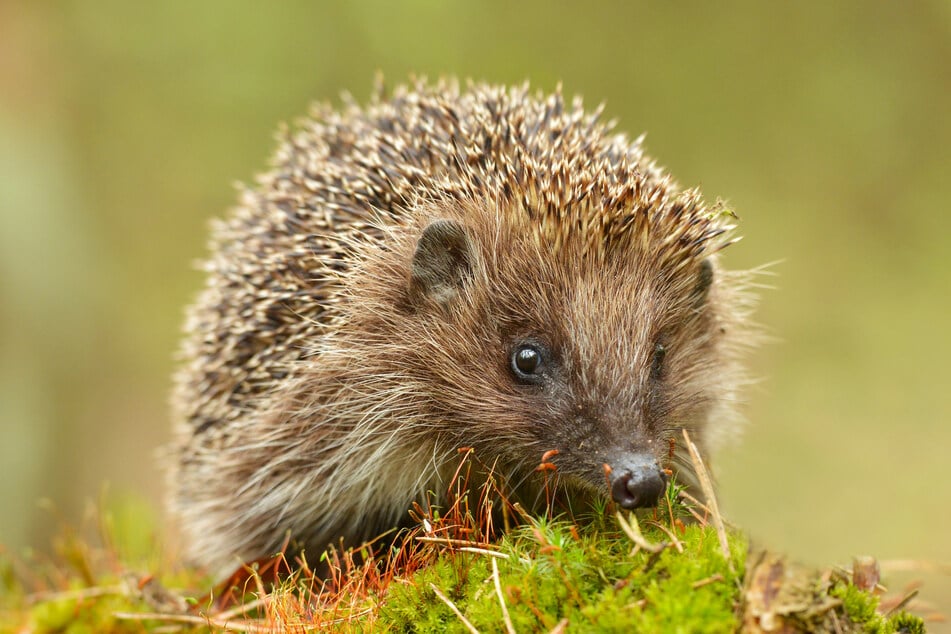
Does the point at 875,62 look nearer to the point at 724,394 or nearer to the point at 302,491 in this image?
the point at 724,394

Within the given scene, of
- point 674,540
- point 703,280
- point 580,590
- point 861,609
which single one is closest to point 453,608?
point 580,590

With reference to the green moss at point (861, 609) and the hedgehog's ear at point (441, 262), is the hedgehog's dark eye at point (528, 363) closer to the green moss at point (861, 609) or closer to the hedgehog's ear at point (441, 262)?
the hedgehog's ear at point (441, 262)

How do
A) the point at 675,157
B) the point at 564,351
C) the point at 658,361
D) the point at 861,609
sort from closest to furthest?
the point at 861,609
the point at 564,351
the point at 658,361
the point at 675,157

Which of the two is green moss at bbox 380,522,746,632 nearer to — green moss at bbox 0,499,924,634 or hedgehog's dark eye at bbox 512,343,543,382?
green moss at bbox 0,499,924,634

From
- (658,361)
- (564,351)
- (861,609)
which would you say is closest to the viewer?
(861,609)

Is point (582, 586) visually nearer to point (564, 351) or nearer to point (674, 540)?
point (674, 540)

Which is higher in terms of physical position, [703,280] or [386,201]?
[386,201]

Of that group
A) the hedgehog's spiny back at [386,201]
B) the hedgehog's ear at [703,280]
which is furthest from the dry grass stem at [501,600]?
the hedgehog's ear at [703,280]
